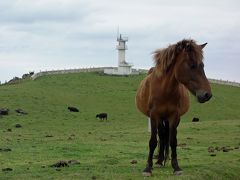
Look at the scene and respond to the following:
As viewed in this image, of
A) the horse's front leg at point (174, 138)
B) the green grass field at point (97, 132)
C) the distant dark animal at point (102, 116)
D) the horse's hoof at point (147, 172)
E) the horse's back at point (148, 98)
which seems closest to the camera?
the horse's front leg at point (174, 138)

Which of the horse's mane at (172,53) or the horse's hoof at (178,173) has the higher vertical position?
the horse's mane at (172,53)

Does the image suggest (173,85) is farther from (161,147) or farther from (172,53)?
(161,147)

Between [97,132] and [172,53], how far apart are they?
Answer: 21.4 meters

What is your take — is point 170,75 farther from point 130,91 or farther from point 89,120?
point 130,91

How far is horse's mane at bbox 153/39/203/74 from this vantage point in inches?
462

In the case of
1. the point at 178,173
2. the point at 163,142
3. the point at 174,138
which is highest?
the point at 174,138

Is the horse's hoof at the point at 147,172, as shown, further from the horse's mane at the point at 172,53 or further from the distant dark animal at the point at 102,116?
the distant dark animal at the point at 102,116

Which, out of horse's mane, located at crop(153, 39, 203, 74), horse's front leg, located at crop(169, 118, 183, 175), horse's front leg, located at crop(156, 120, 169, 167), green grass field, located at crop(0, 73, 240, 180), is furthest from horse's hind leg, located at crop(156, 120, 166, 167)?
horse's mane, located at crop(153, 39, 203, 74)

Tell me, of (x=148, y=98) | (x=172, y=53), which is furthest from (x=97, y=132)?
(x=172, y=53)

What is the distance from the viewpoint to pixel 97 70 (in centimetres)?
8194

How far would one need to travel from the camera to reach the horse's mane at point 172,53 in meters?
11.7

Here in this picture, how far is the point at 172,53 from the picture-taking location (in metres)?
12.2

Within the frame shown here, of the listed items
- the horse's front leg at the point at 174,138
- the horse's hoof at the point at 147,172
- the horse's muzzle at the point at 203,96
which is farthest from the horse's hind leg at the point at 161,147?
the horse's muzzle at the point at 203,96

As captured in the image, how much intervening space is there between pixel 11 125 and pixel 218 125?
14280 mm
